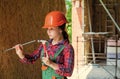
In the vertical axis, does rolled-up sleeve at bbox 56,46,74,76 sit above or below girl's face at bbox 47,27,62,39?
below

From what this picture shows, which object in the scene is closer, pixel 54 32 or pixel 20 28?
pixel 54 32

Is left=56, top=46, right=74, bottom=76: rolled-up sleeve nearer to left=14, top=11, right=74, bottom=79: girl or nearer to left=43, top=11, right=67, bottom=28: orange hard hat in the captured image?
left=14, top=11, right=74, bottom=79: girl

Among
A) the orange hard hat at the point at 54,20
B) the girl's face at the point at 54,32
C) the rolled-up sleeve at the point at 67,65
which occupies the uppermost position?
the orange hard hat at the point at 54,20

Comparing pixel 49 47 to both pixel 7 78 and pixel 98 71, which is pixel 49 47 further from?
pixel 98 71

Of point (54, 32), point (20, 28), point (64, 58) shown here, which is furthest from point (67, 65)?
point (20, 28)

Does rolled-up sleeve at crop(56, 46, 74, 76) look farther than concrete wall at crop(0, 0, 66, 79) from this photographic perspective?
No

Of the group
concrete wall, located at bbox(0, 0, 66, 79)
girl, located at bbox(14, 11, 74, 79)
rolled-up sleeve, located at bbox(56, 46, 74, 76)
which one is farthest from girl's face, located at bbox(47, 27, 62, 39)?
concrete wall, located at bbox(0, 0, 66, 79)

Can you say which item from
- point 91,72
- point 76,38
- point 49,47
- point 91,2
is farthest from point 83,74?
point 49,47

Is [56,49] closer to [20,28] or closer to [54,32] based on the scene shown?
[54,32]

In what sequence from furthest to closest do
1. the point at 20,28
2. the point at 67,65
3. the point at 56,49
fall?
1. the point at 20,28
2. the point at 56,49
3. the point at 67,65

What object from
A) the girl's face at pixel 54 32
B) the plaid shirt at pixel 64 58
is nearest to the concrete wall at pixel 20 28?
the plaid shirt at pixel 64 58

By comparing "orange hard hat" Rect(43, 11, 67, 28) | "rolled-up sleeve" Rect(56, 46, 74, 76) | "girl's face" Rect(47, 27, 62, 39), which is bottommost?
"rolled-up sleeve" Rect(56, 46, 74, 76)

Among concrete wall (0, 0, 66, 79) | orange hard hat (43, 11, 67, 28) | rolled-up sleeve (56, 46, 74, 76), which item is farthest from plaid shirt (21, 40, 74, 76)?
concrete wall (0, 0, 66, 79)

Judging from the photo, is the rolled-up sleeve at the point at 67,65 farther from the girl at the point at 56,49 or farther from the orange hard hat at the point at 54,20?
the orange hard hat at the point at 54,20
